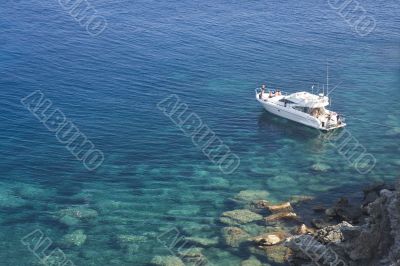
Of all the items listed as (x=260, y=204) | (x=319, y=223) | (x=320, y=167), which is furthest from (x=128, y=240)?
(x=320, y=167)

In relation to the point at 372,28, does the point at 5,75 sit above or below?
below

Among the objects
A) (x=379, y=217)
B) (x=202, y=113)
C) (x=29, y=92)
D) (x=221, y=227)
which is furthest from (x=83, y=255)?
(x=29, y=92)

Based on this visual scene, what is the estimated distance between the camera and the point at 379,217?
1619 inches

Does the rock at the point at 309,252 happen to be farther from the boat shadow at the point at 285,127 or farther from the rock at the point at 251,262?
the boat shadow at the point at 285,127

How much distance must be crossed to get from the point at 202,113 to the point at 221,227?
28624 mm

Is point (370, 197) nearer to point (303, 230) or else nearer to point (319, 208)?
point (319, 208)

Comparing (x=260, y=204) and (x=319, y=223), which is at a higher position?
(x=319, y=223)

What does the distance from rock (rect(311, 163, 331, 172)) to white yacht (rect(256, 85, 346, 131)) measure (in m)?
Answer: 9.77

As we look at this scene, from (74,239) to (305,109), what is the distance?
39.5 metres

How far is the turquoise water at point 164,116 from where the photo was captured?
55688 millimetres

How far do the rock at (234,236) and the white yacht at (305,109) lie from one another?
2793 cm

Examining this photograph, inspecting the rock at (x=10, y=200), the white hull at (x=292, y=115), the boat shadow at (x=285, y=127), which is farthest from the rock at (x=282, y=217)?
the rock at (x=10, y=200)

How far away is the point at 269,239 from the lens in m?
50.3

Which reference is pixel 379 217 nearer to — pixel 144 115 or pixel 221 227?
pixel 221 227
